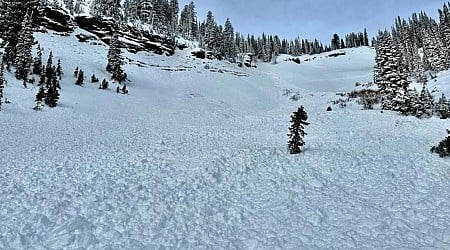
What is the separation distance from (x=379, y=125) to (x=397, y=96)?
8.20 m

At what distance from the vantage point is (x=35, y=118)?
1600 cm

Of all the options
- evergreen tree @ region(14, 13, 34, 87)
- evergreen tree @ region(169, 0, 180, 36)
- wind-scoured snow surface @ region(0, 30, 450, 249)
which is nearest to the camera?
wind-scoured snow surface @ region(0, 30, 450, 249)

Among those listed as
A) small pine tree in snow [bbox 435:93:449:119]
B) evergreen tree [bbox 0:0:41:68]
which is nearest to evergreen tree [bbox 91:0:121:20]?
evergreen tree [bbox 0:0:41:68]

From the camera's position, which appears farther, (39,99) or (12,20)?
(12,20)

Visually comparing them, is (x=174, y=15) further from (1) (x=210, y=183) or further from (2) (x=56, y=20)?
(1) (x=210, y=183)

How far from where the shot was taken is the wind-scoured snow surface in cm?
690

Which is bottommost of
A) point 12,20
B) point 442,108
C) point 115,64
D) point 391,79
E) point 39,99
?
point 442,108

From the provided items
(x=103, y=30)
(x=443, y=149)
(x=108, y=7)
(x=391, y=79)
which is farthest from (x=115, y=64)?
(x=108, y=7)

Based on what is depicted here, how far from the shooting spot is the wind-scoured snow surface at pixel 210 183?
6.90 meters

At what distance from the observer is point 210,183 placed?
1012 cm

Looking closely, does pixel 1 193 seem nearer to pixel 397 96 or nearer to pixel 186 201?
pixel 186 201

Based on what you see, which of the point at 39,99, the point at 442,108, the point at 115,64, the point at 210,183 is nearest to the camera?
the point at 210,183

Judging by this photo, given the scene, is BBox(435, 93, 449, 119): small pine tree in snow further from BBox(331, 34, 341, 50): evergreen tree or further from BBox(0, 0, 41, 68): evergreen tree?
BBox(331, 34, 341, 50): evergreen tree

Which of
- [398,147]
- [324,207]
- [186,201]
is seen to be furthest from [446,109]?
[186,201]
